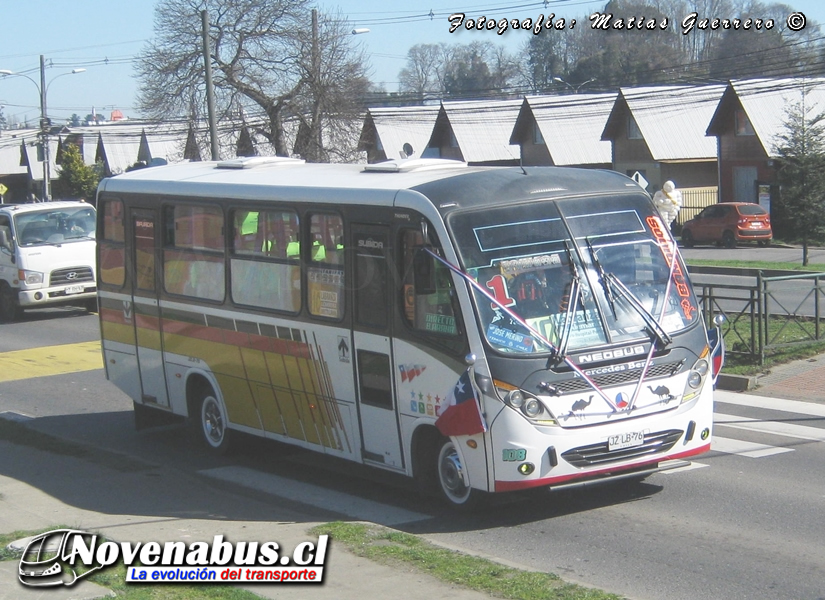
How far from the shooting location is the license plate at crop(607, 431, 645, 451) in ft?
26.4

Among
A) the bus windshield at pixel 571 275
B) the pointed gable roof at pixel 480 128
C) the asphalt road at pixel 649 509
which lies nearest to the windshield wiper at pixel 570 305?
the bus windshield at pixel 571 275

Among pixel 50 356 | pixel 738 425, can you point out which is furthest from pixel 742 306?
pixel 50 356

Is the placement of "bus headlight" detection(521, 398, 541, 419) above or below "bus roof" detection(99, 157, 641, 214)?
below

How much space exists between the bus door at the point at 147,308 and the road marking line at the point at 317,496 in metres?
1.73

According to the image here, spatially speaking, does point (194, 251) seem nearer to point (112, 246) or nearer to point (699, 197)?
point (112, 246)

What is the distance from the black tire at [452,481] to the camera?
832 centimetres

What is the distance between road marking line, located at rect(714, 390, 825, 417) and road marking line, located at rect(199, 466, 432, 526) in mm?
5923

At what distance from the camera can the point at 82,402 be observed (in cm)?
1530

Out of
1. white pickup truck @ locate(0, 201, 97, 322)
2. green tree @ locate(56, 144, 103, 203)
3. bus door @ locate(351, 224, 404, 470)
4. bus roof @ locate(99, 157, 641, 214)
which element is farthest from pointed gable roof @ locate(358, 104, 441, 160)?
bus door @ locate(351, 224, 404, 470)

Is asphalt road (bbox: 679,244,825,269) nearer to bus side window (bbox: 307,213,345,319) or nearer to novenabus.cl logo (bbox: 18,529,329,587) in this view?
bus side window (bbox: 307,213,345,319)

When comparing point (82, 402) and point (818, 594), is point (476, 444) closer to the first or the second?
point (818, 594)

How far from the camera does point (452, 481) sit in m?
8.49

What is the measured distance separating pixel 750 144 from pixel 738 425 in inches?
1587

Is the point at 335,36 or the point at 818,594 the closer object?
the point at 818,594
